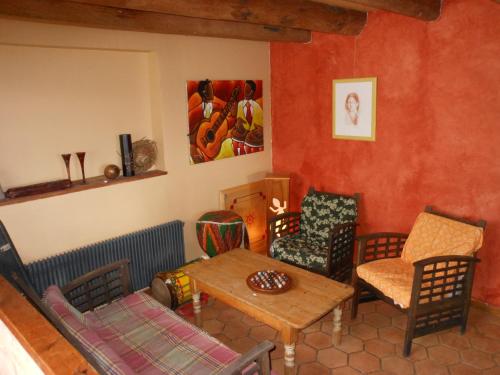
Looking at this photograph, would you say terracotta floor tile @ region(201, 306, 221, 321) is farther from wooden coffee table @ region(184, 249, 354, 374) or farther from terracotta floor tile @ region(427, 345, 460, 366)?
terracotta floor tile @ region(427, 345, 460, 366)

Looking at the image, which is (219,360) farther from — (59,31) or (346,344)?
(59,31)

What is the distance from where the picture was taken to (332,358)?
3.17 meters

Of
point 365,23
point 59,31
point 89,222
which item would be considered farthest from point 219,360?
point 365,23

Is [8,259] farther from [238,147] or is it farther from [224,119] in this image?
[238,147]

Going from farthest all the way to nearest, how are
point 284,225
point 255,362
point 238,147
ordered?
point 238,147 < point 284,225 < point 255,362

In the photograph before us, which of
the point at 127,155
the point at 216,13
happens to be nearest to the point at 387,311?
the point at 127,155

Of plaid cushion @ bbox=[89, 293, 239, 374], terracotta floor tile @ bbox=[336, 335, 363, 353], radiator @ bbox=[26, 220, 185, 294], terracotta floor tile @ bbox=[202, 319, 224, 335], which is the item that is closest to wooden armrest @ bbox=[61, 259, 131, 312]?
plaid cushion @ bbox=[89, 293, 239, 374]

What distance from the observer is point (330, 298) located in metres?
2.98

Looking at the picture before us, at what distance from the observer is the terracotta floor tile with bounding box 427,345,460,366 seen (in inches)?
121

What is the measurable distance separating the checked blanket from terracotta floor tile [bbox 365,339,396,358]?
49.8 inches

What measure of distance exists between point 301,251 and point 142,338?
5.95 feet

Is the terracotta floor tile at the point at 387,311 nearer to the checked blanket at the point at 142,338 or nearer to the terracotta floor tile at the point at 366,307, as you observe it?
the terracotta floor tile at the point at 366,307

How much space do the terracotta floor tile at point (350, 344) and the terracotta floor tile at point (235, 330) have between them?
2.59ft

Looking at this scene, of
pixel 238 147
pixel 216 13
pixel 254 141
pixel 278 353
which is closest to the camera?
pixel 216 13
